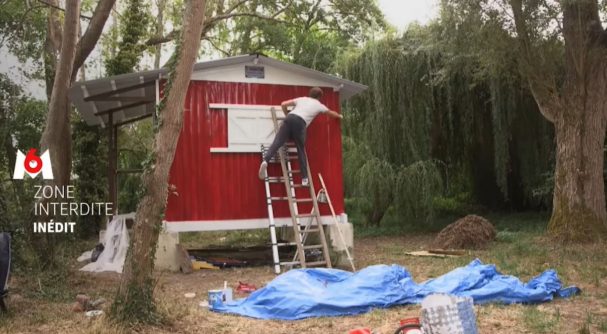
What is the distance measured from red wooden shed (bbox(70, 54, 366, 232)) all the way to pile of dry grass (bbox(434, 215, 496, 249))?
244 cm

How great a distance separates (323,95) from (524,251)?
170 inches

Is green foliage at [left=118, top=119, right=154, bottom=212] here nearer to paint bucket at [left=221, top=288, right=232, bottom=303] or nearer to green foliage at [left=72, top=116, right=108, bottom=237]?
green foliage at [left=72, top=116, right=108, bottom=237]

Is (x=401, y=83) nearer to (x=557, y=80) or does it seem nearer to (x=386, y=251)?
(x=557, y=80)

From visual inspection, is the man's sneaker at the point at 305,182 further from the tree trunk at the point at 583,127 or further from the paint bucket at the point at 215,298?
the tree trunk at the point at 583,127

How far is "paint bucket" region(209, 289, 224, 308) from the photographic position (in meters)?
6.36

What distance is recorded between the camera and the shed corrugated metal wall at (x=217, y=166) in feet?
30.9

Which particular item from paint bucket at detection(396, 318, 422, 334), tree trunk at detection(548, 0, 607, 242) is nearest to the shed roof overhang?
tree trunk at detection(548, 0, 607, 242)

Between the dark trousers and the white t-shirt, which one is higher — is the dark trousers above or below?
below

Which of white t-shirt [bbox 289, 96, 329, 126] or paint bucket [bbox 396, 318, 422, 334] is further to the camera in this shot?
white t-shirt [bbox 289, 96, 329, 126]

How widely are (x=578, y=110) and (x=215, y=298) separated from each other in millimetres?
7701

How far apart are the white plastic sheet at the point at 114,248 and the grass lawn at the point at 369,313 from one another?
652mm

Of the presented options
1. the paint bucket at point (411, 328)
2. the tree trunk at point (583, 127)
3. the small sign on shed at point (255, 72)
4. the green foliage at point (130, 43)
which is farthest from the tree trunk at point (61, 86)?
the tree trunk at point (583, 127)

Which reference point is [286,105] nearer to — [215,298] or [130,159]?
[215,298]

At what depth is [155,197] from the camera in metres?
5.46
